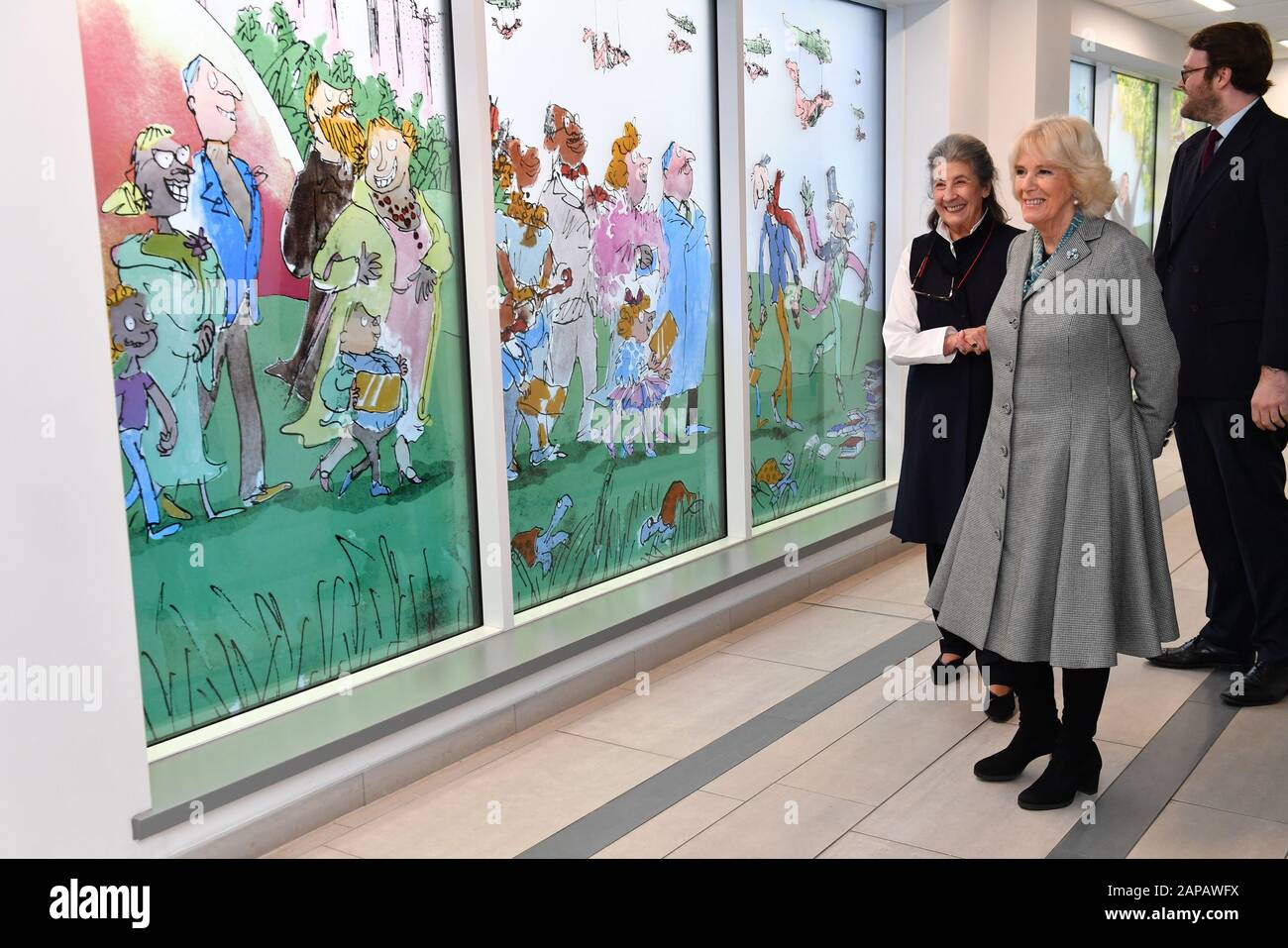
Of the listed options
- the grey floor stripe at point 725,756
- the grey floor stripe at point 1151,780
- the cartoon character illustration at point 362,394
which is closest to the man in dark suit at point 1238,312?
the grey floor stripe at point 1151,780

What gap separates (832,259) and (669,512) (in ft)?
6.05

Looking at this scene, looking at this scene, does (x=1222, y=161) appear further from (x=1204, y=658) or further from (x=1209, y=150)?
(x=1204, y=658)

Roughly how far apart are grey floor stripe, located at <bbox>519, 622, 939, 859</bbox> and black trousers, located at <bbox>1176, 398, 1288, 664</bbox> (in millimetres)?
1162

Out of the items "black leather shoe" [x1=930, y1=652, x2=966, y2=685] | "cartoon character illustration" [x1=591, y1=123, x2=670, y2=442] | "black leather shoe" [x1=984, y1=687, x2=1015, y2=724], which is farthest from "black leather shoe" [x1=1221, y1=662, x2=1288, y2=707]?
"cartoon character illustration" [x1=591, y1=123, x2=670, y2=442]

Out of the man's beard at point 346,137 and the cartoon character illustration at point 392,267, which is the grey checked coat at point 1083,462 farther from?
the man's beard at point 346,137

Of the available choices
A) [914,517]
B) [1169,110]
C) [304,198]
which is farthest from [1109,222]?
[1169,110]

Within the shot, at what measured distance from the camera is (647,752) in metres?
3.57

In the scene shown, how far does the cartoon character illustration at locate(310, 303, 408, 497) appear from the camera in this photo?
3.59 metres

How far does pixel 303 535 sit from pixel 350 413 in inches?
16.1

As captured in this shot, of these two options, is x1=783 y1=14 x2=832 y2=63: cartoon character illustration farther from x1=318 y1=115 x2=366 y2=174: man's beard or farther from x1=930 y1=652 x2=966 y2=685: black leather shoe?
x1=930 y1=652 x2=966 y2=685: black leather shoe

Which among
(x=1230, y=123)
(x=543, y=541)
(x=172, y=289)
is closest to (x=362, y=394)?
(x=172, y=289)

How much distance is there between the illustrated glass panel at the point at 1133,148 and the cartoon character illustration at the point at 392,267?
26.6 feet

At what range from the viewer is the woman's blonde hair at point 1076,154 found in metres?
2.83

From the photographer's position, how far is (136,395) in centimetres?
307
